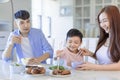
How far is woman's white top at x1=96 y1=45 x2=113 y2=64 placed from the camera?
5.25 ft

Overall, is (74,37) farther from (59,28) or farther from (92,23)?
(59,28)

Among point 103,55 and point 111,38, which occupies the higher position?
point 111,38

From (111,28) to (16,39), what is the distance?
76cm

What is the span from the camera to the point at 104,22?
157cm

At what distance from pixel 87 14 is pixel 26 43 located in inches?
115

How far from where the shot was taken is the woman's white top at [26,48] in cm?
207

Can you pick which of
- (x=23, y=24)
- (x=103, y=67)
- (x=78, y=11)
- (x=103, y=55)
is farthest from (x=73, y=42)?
(x=78, y=11)

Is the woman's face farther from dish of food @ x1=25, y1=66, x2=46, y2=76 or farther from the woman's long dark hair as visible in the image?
dish of food @ x1=25, y1=66, x2=46, y2=76

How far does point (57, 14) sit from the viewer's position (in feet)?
19.1

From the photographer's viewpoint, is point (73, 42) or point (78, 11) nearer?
point (73, 42)

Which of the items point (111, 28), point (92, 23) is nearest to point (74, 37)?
point (111, 28)

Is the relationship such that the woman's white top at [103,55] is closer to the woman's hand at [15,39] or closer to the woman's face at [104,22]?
the woman's face at [104,22]

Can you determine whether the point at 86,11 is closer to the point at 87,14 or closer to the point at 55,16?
the point at 87,14

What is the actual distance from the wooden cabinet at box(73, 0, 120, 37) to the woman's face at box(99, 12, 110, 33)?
111 inches
